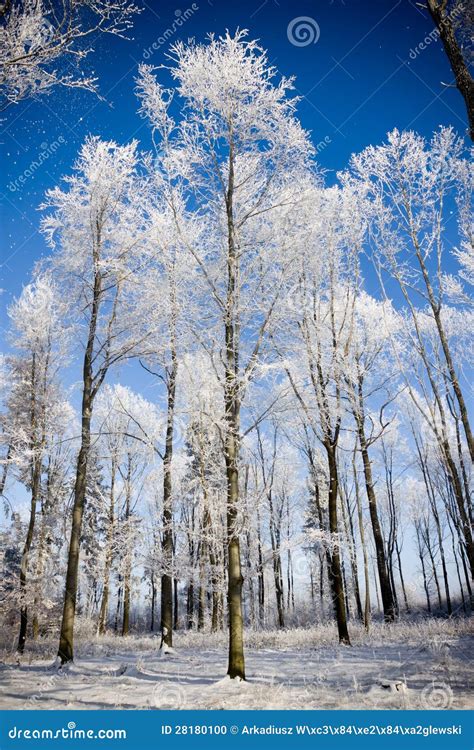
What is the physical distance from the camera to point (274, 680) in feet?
18.9

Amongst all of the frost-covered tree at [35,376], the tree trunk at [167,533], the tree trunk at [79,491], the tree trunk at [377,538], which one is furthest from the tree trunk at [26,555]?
the tree trunk at [377,538]

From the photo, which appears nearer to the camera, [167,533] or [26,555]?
[167,533]

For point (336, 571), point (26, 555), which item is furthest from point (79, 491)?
point (336, 571)

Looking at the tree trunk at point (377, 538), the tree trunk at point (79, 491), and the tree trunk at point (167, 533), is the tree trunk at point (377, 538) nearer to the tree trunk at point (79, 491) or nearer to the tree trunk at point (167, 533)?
the tree trunk at point (167, 533)

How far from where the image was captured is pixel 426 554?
3006 cm

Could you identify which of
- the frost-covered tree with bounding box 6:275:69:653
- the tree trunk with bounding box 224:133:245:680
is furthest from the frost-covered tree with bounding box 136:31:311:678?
the frost-covered tree with bounding box 6:275:69:653

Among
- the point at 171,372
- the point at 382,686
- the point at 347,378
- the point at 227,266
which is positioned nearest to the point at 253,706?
the point at 382,686

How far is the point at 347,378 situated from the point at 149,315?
5059 mm

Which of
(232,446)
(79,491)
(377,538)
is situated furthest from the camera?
(377,538)

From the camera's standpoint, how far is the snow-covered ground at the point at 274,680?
4.46 meters

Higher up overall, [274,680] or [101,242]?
[101,242]

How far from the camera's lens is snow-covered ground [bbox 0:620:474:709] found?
4457 mm

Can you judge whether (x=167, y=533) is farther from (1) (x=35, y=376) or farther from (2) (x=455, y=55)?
(2) (x=455, y=55)
